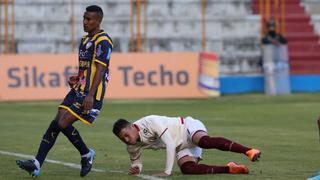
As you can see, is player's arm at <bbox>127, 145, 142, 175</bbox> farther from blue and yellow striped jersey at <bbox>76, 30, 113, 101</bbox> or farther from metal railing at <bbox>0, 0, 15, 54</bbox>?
metal railing at <bbox>0, 0, 15, 54</bbox>

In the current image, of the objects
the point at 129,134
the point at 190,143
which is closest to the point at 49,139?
the point at 129,134

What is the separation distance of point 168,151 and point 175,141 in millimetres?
311

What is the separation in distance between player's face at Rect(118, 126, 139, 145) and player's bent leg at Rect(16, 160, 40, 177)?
1055 mm

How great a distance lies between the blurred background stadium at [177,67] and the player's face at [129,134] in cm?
312

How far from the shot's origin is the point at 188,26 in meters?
33.3

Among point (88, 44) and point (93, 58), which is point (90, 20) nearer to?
point (88, 44)

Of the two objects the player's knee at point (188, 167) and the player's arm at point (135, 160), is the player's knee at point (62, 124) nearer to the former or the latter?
the player's arm at point (135, 160)

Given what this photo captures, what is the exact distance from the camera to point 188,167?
11430 millimetres

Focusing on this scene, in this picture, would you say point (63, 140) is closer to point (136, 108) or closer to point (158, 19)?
point (136, 108)

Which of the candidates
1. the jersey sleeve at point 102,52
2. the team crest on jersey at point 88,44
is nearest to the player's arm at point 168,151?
the jersey sleeve at point 102,52

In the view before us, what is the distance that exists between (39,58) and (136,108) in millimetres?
5007

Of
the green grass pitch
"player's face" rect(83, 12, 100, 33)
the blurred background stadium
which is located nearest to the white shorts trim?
the green grass pitch

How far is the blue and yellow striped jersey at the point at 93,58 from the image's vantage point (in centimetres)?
1130

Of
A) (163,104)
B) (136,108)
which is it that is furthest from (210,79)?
(136,108)
